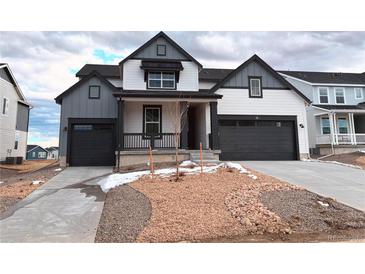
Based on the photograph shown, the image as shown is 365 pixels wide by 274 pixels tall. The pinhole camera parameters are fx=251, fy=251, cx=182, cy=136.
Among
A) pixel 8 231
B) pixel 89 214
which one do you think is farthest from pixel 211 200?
pixel 8 231

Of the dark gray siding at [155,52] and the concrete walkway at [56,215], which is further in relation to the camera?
the dark gray siding at [155,52]

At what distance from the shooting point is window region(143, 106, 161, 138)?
1529 cm

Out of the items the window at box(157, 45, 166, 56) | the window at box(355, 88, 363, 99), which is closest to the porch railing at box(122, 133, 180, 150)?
the window at box(157, 45, 166, 56)

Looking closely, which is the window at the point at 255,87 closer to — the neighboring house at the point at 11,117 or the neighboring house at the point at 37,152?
the neighboring house at the point at 11,117

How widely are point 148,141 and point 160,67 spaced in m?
4.63

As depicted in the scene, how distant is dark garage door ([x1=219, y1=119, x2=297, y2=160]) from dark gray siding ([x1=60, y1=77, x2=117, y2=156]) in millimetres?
6995

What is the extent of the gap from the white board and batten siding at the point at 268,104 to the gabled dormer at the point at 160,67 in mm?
2240

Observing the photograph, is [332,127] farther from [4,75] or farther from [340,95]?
[4,75]

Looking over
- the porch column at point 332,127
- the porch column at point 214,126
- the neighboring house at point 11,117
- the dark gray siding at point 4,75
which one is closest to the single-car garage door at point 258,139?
the porch column at point 214,126

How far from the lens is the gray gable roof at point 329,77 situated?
23.4 meters

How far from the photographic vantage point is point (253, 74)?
16.4 m

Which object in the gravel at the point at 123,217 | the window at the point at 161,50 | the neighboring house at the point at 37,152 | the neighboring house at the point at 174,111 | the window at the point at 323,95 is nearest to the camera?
the gravel at the point at 123,217

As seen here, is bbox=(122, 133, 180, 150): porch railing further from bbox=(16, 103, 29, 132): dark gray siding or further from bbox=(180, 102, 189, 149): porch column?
bbox=(16, 103, 29, 132): dark gray siding

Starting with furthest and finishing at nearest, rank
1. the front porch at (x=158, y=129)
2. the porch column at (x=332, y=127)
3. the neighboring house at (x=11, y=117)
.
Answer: the porch column at (x=332, y=127) → the neighboring house at (x=11, y=117) → the front porch at (x=158, y=129)
